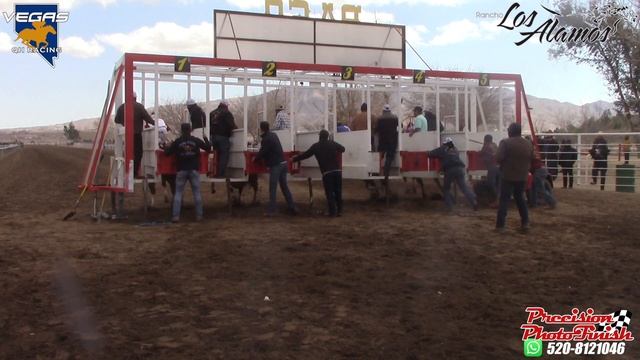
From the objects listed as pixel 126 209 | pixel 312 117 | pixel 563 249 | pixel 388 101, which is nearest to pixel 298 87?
pixel 312 117

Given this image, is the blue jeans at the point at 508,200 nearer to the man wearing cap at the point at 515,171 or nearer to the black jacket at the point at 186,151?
the man wearing cap at the point at 515,171

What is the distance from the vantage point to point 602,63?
90.4 ft

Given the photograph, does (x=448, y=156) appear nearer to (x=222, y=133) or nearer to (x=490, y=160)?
(x=490, y=160)

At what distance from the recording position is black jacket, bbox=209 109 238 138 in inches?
500

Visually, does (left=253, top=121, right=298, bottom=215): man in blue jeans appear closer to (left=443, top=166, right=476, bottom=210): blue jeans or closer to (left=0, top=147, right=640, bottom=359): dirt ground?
(left=0, top=147, right=640, bottom=359): dirt ground

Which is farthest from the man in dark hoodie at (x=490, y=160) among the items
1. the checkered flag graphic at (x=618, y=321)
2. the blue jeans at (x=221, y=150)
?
the checkered flag graphic at (x=618, y=321)

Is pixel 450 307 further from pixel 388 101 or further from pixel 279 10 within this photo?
pixel 279 10

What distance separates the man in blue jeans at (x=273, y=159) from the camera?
12.4 metres

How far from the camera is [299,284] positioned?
7207 mm

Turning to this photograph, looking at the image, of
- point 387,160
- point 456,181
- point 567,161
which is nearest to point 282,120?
point 387,160

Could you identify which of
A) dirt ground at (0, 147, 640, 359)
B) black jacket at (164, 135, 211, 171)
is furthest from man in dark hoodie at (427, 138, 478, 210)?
black jacket at (164, 135, 211, 171)

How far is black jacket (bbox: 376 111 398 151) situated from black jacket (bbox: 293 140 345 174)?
1.67 m

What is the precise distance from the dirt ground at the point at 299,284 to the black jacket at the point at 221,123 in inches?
66.9

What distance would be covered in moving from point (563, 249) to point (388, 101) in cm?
735
